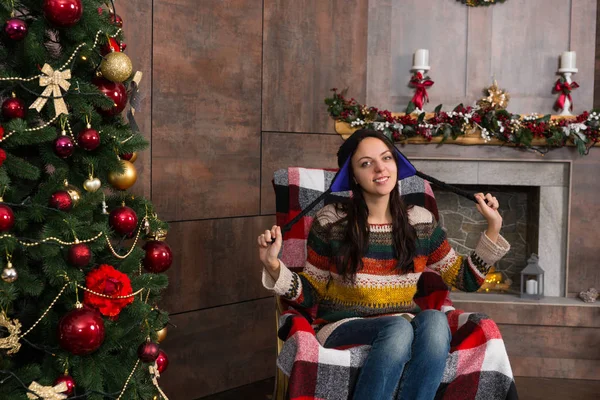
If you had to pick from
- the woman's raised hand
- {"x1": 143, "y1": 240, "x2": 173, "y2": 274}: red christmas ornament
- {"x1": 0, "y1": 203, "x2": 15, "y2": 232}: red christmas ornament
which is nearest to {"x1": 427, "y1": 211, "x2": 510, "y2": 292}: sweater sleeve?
the woman's raised hand

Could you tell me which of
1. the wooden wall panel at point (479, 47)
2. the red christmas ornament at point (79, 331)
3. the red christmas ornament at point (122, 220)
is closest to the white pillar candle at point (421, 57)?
the wooden wall panel at point (479, 47)

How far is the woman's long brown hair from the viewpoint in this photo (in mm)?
2158

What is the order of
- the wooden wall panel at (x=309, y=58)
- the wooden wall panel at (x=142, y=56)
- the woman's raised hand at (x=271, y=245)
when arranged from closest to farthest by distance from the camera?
the woman's raised hand at (x=271, y=245)
the wooden wall panel at (x=142, y=56)
the wooden wall panel at (x=309, y=58)

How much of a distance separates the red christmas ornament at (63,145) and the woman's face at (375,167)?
0.91 metres

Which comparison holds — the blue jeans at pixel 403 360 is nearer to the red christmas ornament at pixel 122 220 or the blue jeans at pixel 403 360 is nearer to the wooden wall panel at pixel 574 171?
the red christmas ornament at pixel 122 220

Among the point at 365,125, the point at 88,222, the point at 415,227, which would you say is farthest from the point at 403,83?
the point at 88,222

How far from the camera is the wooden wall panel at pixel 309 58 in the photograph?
10.9ft

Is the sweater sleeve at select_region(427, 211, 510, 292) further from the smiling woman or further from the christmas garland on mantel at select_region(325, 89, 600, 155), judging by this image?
the christmas garland on mantel at select_region(325, 89, 600, 155)

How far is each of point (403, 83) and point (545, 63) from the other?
2.64 ft

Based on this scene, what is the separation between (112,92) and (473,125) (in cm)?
223

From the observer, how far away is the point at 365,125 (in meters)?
3.57

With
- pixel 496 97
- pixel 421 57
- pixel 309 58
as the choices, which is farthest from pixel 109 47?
pixel 496 97

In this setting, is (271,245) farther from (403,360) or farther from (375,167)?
(403,360)

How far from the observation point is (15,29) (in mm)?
1655
